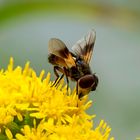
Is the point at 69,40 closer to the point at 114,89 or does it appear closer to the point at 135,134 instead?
the point at 114,89

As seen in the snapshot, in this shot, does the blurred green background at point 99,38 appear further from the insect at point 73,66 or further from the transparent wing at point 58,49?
the transparent wing at point 58,49

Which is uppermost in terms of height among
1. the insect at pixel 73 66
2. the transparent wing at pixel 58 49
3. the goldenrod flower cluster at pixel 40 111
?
the transparent wing at pixel 58 49

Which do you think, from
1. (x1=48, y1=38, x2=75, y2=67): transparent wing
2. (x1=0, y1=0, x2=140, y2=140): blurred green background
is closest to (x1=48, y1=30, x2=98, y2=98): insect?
(x1=48, y1=38, x2=75, y2=67): transparent wing

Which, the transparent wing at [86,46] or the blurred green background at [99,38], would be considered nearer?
the transparent wing at [86,46]

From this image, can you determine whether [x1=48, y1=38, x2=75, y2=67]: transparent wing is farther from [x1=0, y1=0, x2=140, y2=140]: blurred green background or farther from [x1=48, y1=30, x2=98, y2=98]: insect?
[x1=0, y1=0, x2=140, y2=140]: blurred green background

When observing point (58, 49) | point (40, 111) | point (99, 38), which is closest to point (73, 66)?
point (58, 49)

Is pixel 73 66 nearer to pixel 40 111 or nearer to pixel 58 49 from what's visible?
pixel 58 49

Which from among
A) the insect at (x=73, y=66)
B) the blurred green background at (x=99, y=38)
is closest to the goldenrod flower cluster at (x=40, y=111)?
the insect at (x=73, y=66)
